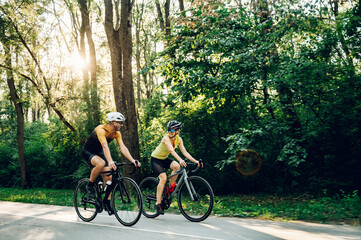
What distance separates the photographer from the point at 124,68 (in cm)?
1285

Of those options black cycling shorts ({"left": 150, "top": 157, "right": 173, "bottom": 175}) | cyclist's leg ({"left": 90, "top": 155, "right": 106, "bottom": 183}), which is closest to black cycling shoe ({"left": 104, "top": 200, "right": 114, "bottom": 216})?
cyclist's leg ({"left": 90, "top": 155, "right": 106, "bottom": 183})

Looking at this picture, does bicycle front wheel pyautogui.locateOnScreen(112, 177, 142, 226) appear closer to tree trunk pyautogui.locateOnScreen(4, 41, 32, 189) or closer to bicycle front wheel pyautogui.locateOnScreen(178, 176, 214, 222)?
bicycle front wheel pyautogui.locateOnScreen(178, 176, 214, 222)

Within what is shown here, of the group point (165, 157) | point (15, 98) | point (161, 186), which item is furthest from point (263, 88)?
point (15, 98)

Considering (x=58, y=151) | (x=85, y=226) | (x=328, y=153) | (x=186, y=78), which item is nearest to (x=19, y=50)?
(x=58, y=151)

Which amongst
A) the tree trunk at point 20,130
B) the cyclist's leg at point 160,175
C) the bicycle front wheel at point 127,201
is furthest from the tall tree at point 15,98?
the bicycle front wheel at point 127,201

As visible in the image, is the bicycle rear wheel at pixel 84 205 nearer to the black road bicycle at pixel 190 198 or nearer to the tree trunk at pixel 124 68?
the black road bicycle at pixel 190 198

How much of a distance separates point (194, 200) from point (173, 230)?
3.16ft

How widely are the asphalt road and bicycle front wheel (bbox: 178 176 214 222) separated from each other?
→ 0.17 meters

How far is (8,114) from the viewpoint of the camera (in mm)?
48094

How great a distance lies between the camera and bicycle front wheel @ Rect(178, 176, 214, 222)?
6.11 m

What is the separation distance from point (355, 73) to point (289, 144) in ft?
9.24

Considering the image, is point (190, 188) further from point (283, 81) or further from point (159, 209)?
point (283, 81)

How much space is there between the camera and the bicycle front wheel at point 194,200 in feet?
20.0

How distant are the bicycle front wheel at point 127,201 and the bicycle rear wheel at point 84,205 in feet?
2.21
